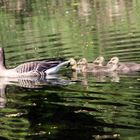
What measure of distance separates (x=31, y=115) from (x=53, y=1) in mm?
36944

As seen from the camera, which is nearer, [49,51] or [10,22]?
[49,51]

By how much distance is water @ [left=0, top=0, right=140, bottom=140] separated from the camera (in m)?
11.4

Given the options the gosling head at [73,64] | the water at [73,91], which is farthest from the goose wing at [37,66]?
the gosling head at [73,64]

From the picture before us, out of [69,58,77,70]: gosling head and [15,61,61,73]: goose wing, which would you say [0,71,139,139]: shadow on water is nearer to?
[15,61,61,73]: goose wing

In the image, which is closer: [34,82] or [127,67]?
[127,67]

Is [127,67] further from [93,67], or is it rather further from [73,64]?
[73,64]

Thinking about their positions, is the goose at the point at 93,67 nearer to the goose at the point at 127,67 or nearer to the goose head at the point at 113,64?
the goose head at the point at 113,64

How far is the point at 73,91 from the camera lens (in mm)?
14406

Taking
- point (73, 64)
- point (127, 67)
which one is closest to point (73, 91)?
point (127, 67)

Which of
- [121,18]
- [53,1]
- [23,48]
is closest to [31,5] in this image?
[53,1]

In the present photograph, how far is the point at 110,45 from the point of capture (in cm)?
2122

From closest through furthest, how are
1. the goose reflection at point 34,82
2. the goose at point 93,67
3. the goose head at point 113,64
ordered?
the goose reflection at point 34,82
the goose head at point 113,64
the goose at point 93,67

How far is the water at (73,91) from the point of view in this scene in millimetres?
11438

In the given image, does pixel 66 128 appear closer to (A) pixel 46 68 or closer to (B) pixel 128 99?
(B) pixel 128 99
